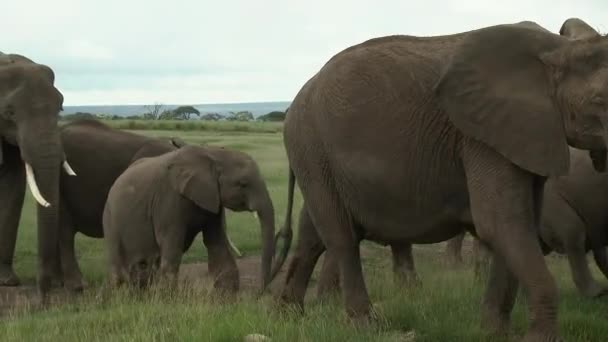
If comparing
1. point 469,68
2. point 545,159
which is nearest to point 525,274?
point 545,159

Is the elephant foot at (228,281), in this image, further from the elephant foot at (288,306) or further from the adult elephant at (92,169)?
the adult elephant at (92,169)

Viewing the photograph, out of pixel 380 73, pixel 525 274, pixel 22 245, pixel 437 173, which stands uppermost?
pixel 380 73

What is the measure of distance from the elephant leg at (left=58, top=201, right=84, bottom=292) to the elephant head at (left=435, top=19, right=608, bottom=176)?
5.60 meters

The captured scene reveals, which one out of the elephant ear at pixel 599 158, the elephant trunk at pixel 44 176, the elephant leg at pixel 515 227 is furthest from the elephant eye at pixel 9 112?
the elephant ear at pixel 599 158

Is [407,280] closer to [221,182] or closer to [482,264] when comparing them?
[482,264]

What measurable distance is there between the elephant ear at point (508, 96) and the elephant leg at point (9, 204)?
5.91 m

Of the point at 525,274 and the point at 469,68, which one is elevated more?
the point at 469,68

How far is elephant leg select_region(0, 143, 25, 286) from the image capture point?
10586 mm

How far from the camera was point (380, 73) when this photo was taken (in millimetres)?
6562

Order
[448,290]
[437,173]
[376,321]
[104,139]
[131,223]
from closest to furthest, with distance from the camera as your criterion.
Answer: [437,173] → [376,321] → [448,290] → [131,223] → [104,139]

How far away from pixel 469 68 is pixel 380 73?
2.35 ft

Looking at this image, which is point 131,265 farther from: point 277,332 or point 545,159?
point 545,159

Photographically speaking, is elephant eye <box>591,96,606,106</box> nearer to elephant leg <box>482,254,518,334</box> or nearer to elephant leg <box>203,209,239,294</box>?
elephant leg <box>482,254,518,334</box>

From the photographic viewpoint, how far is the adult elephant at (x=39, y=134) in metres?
9.70
